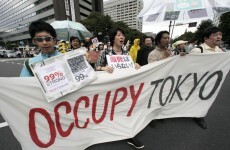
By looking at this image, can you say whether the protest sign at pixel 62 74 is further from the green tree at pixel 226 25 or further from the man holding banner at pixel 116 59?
the green tree at pixel 226 25

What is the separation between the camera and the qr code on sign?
2.25 m

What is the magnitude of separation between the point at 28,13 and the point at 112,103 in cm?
8500

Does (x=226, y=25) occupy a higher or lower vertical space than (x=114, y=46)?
higher

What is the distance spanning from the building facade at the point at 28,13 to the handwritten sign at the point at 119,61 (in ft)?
167

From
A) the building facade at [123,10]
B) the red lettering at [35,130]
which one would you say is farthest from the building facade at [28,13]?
the building facade at [123,10]

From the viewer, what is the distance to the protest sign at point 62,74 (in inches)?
81.9

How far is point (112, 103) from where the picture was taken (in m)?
2.62

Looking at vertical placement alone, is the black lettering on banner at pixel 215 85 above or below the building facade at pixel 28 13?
below

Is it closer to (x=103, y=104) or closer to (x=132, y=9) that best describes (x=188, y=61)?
(x=103, y=104)

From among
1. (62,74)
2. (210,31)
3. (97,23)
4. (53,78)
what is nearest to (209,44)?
(210,31)

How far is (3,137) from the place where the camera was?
313 centimetres

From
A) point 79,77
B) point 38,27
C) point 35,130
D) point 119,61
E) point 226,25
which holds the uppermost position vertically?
point 226,25

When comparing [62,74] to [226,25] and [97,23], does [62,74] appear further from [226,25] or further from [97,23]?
[97,23]

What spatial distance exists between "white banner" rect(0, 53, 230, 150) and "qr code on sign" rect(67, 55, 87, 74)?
0.88ft
